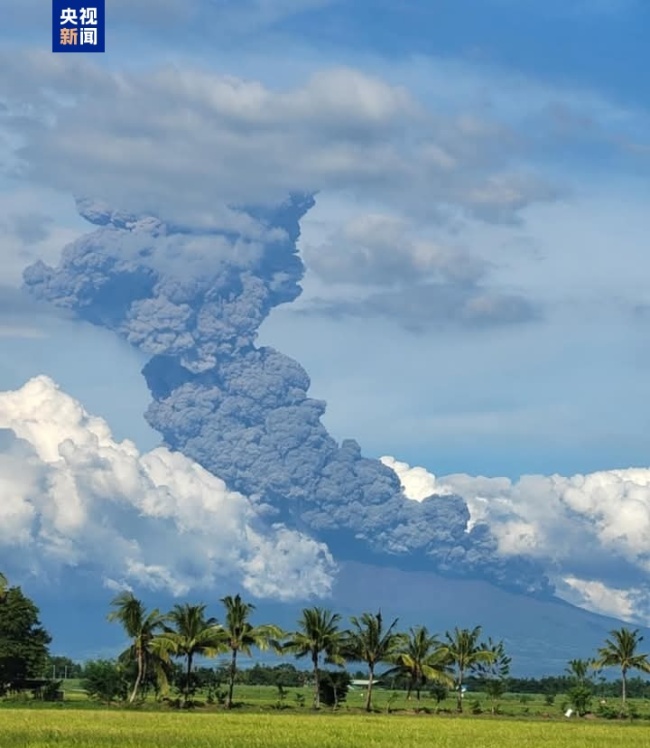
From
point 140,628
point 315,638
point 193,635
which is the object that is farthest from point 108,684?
point 315,638

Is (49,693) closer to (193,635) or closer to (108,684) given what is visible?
(108,684)

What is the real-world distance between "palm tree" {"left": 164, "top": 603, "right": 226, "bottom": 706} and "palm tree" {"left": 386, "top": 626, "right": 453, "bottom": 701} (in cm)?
1804

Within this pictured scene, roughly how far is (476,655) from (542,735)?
57.8 m

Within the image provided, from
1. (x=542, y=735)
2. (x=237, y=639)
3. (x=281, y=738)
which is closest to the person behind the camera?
(x=281, y=738)

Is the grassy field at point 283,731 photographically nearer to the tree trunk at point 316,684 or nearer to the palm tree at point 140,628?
the tree trunk at point 316,684

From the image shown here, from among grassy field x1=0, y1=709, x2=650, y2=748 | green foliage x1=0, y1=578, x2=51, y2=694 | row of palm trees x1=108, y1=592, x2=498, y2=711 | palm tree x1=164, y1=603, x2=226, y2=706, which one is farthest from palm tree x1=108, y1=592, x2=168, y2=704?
grassy field x1=0, y1=709, x2=650, y2=748

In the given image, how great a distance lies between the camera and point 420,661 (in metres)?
143

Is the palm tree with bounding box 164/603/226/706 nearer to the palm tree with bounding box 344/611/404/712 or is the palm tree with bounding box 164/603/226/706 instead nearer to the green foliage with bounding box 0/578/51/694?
the green foliage with bounding box 0/578/51/694

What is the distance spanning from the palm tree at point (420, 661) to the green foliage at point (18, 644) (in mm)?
32840

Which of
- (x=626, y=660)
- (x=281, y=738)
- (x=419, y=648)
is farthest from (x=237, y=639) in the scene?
(x=281, y=738)

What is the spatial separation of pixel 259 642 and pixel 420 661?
18.8 metres

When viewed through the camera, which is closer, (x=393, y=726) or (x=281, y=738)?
(x=281, y=738)

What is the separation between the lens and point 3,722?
8094 cm

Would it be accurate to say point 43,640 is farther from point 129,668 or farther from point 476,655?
point 476,655
